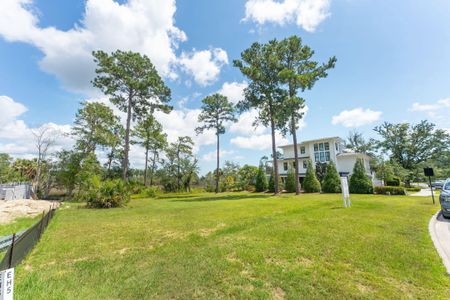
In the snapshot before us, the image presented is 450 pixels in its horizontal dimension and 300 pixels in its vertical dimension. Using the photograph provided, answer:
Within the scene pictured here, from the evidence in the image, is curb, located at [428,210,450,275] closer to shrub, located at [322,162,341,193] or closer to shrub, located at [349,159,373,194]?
shrub, located at [349,159,373,194]

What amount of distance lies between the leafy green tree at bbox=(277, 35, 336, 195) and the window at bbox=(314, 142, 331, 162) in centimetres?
890

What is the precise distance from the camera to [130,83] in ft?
65.2

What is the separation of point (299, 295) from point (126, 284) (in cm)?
273

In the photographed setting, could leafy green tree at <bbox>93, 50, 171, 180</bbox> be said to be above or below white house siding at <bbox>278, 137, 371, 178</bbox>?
above

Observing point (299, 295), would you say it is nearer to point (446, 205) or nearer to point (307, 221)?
point (307, 221)

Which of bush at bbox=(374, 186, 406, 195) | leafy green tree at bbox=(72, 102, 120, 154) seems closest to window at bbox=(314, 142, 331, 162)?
bush at bbox=(374, 186, 406, 195)

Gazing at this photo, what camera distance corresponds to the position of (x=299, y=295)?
9.41 feet

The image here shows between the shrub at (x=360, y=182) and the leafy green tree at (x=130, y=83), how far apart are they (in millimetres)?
20615

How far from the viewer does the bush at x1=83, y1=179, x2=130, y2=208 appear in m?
13.8

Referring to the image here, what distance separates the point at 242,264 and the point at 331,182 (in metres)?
20.2

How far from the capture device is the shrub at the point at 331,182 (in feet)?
67.6

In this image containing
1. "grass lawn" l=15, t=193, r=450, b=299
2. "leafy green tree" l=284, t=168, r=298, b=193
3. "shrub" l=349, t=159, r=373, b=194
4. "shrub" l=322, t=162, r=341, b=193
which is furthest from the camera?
"leafy green tree" l=284, t=168, r=298, b=193

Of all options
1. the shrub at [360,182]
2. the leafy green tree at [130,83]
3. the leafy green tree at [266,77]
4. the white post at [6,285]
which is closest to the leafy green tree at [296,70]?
the leafy green tree at [266,77]

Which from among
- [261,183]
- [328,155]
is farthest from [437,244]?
[328,155]
